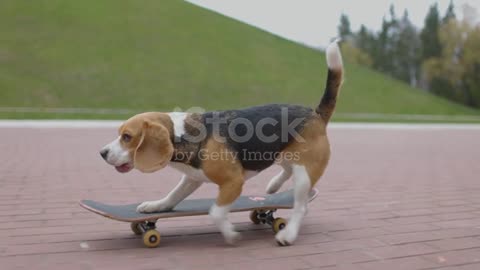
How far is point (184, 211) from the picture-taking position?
3223 millimetres

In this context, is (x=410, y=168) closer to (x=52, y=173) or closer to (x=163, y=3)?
(x=52, y=173)

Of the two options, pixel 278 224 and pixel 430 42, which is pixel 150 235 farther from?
pixel 430 42

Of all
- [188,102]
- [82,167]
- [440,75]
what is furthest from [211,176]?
[440,75]

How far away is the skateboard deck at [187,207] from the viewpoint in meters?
3.09

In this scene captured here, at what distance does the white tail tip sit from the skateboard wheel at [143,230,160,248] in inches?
60.9

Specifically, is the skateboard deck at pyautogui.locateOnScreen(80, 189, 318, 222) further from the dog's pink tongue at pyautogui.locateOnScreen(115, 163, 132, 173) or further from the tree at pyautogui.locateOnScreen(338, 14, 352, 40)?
the tree at pyautogui.locateOnScreen(338, 14, 352, 40)

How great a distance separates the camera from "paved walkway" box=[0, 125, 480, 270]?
2.82 metres

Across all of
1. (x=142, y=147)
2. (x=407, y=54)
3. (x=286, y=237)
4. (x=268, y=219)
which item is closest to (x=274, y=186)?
(x=268, y=219)

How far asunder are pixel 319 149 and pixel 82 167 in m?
4.25

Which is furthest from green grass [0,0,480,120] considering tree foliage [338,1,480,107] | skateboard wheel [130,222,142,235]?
skateboard wheel [130,222,142,235]

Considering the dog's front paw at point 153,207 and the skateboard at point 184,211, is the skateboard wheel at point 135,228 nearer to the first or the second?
the skateboard at point 184,211

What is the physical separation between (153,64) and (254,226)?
76.5ft
